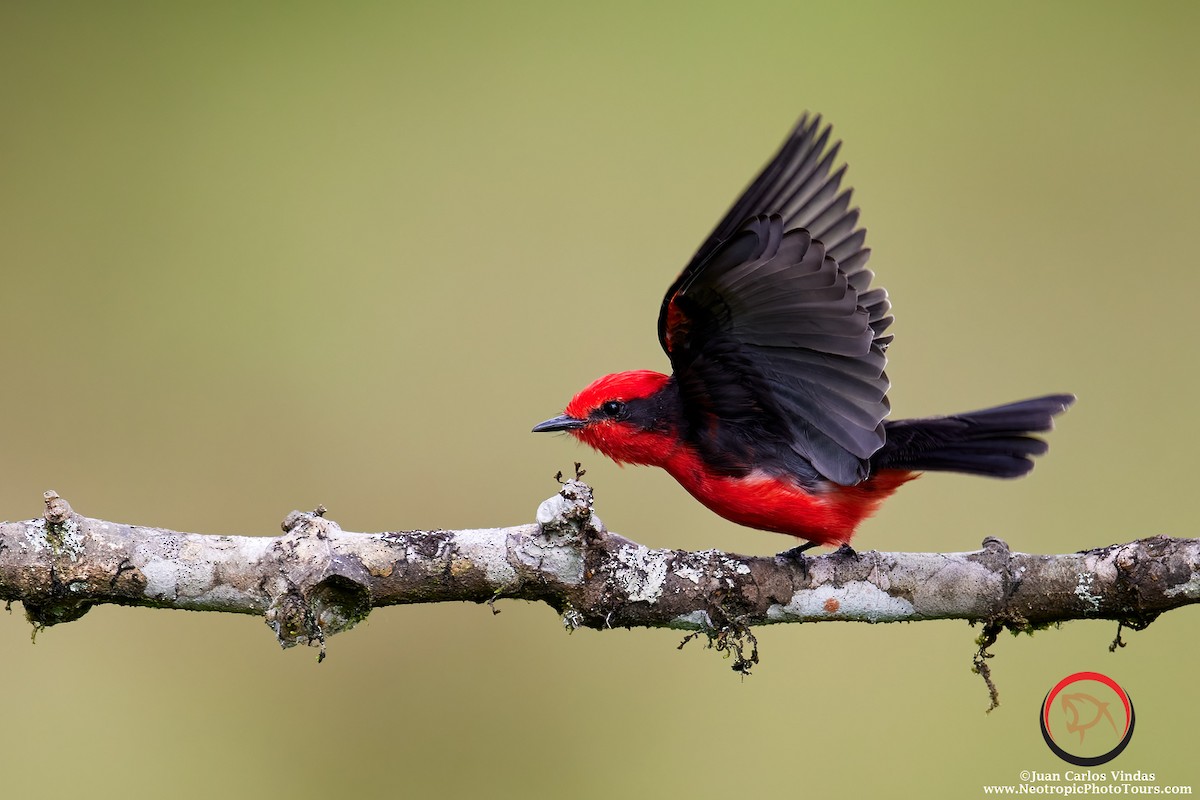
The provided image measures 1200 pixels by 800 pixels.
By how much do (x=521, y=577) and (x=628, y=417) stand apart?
2.86ft

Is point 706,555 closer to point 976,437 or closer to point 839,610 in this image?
point 839,610

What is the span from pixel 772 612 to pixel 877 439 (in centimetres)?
57

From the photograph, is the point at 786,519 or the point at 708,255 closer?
the point at 708,255

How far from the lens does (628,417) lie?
3082 millimetres

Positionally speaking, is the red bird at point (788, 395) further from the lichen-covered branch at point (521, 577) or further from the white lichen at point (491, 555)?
the white lichen at point (491, 555)

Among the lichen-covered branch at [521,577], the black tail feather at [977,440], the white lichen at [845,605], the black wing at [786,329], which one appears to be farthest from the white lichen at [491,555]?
the black tail feather at [977,440]

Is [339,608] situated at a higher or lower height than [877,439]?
lower

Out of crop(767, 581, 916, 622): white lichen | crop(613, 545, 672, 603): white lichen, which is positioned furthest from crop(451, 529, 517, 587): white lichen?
crop(767, 581, 916, 622): white lichen

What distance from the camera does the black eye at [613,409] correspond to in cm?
309

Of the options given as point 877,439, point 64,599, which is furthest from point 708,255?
point 64,599

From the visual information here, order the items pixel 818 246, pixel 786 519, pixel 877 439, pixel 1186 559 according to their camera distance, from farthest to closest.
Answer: pixel 786 519 → pixel 877 439 → pixel 818 246 → pixel 1186 559

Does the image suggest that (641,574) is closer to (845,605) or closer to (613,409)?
(845,605)

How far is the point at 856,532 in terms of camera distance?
3092 mm

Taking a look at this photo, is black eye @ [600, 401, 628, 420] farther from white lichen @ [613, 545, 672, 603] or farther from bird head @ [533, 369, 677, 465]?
white lichen @ [613, 545, 672, 603]
